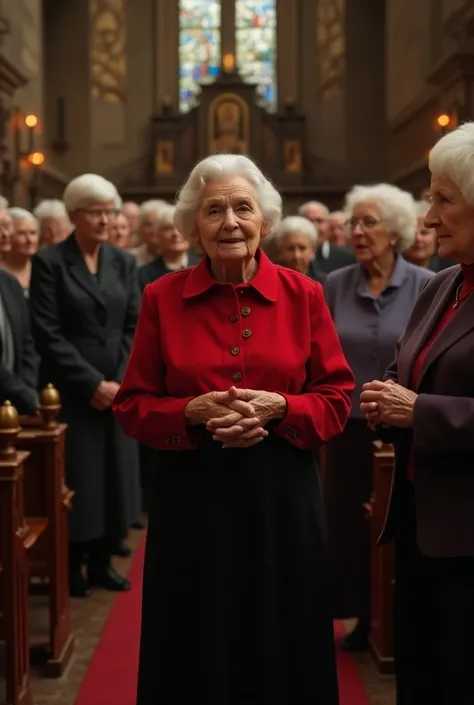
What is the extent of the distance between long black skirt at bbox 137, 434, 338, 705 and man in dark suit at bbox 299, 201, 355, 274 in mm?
5240

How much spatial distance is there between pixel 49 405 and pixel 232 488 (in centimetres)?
171

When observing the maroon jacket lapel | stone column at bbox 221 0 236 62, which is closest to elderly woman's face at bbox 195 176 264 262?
the maroon jacket lapel

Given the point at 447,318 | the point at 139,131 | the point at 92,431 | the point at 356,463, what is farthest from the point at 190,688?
the point at 139,131

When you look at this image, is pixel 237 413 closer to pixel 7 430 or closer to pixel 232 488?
pixel 232 488

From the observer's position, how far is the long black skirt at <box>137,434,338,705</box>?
2.84m

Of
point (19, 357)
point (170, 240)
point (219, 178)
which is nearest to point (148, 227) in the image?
point (170, 240)

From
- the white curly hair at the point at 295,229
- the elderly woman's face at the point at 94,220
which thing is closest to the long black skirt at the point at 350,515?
the elderly woman's face at the point at 94,220

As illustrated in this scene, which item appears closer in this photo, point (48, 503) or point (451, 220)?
point (451, 220)

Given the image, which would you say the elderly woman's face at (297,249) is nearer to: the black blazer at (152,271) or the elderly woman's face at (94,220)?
the black blazer at (152,271)

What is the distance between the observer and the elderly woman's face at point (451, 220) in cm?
262

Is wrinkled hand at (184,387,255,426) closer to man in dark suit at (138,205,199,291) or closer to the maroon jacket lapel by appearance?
the maroon jacket lapel

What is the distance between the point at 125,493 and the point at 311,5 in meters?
18.7

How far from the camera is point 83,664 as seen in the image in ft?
14.5

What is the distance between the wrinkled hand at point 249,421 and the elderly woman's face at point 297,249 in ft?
12.1
